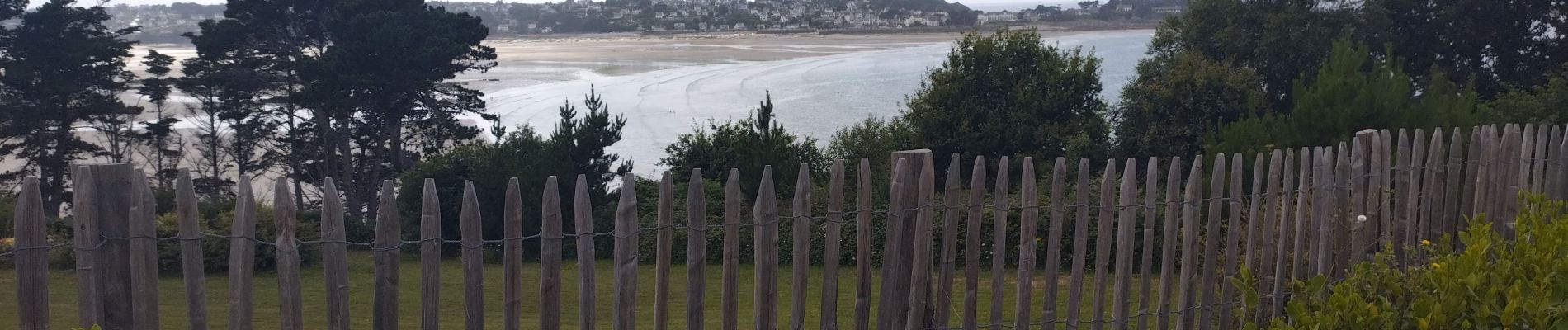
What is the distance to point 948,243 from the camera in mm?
4664

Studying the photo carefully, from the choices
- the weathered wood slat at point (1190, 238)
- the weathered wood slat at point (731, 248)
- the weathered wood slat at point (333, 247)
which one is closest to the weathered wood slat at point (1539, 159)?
the weathered wood slat at point (1190, 238)

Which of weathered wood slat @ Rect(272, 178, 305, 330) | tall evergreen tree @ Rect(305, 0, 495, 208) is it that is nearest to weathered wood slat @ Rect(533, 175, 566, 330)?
weathered wood slat @ Rect(272, 178, 305, 330)

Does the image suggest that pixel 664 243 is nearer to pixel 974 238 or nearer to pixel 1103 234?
pixel 974 238

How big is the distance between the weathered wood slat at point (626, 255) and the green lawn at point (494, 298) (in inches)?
118

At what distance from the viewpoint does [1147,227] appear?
483 cm

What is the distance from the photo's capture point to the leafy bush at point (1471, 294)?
3.29 meters

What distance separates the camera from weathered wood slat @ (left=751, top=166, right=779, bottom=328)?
415 centimetres

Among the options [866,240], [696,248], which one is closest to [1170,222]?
[866,240]

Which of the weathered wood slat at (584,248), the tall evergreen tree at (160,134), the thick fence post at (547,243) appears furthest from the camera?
the tall evergreen tree at (160,134)

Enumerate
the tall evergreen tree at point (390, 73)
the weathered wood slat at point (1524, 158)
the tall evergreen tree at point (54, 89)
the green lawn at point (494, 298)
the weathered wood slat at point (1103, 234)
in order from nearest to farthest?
1. the weathered wood slat at point (1103, 234)
2. the weathered wood slat at point (1524, 158)
3. the green lawn at point (494, 298)
4. the tall evergreen tree at point (54, 89)
5. the tall evergreen tree at point (390, 73)

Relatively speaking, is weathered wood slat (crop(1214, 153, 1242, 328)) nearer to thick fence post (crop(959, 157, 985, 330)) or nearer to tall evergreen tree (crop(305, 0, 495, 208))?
thick fence post (crop(959, 157, 985, 330))

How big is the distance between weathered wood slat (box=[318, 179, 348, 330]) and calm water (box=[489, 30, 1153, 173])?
29.8m

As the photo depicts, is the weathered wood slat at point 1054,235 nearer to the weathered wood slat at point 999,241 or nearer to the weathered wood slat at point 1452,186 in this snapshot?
the weathered wood slat at point 999,241

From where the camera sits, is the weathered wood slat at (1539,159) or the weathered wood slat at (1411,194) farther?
the weathered wood slat at (1539,159)
